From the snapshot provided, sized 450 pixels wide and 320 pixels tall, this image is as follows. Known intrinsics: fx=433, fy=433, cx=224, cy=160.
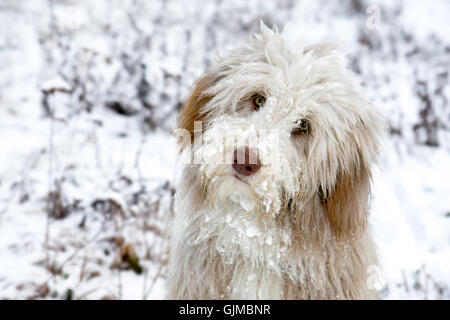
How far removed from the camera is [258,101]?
2.34 m

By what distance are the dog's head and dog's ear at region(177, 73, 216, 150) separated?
84 mm

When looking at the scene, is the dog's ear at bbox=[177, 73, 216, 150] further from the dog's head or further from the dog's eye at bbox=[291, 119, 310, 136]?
the dog's eye at bbox=[291, 119, 310, 136]

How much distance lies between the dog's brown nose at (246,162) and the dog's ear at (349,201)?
531mm

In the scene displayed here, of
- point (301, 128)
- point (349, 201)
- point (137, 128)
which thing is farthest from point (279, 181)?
point (137, 128)

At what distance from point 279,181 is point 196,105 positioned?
74 centimetres

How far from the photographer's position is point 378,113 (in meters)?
2.41

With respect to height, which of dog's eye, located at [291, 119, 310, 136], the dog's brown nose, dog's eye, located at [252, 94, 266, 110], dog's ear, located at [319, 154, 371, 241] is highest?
dog's eye, located at [252, 94, 266, 110]

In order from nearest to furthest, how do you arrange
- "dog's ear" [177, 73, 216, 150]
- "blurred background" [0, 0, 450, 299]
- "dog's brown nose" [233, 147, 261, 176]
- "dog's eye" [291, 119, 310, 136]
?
"dog's brown nose" [233, 147, 261, 176], "dog's eye" [291, 119, 310, 136], "dog's ear" [177, 73, 216, 150], "blurred background" [0, 0, 450, 299]

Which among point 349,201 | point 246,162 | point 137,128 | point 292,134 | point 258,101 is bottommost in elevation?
point 349,201

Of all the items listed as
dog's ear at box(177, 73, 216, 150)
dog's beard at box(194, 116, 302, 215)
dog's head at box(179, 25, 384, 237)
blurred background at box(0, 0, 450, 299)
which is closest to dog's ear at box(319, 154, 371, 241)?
dog's head at box(179, 25, 384, 237)

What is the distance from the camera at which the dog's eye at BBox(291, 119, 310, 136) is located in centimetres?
225

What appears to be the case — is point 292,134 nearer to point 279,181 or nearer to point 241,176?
point 279,181
